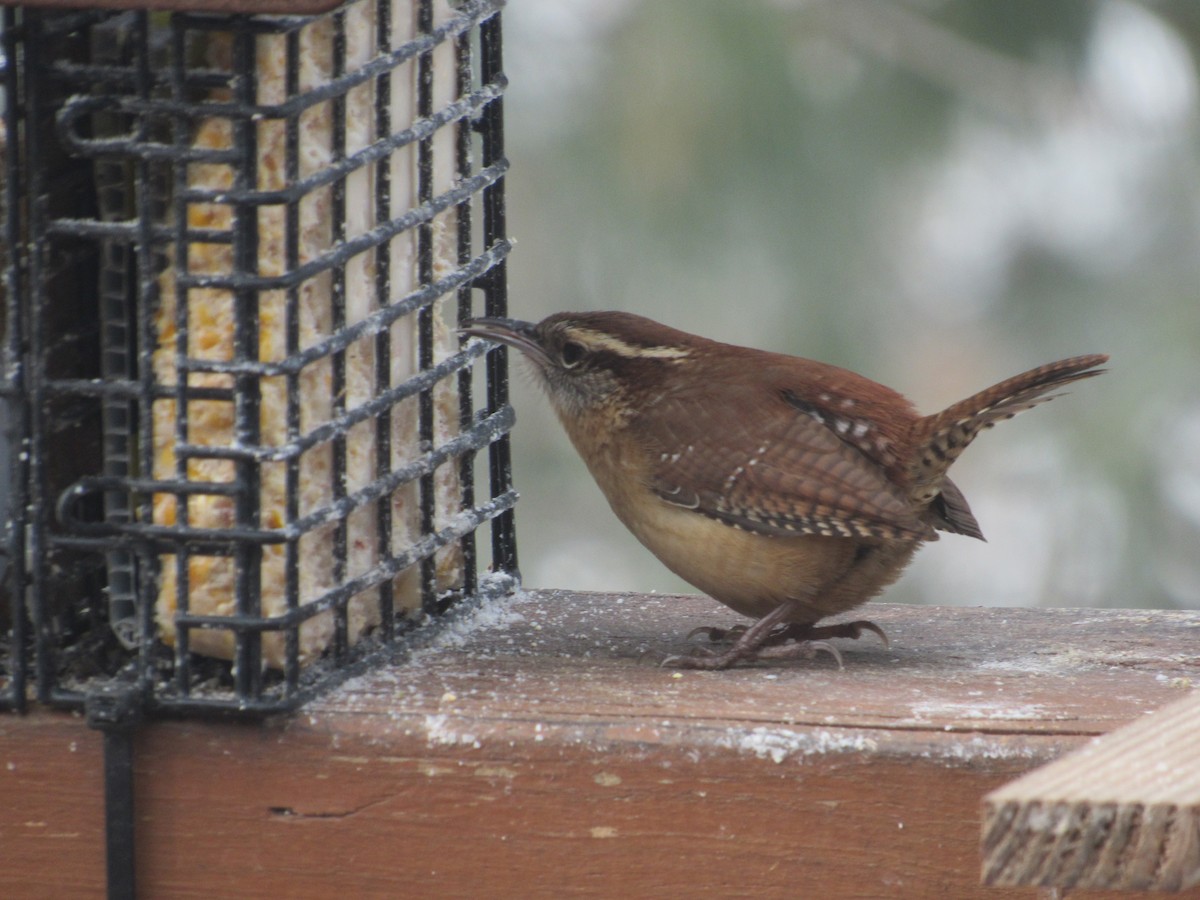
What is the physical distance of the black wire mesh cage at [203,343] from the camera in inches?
93.7

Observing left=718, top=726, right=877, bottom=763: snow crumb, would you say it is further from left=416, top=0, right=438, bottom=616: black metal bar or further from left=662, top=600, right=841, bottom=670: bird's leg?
left=416, top=0, right=438, bottom=616: black metal bar

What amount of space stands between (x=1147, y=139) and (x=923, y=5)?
844 mm

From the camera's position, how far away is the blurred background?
571 centimetres

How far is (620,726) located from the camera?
2439 mm

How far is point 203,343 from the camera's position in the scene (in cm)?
248

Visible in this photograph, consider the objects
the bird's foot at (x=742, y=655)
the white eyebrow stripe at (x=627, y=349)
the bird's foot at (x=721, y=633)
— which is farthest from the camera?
the white eyebrow stripe at (x=627, y=349)

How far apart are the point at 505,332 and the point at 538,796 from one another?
1.07 meters

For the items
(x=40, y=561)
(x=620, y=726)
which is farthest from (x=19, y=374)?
(x=620, y=726)

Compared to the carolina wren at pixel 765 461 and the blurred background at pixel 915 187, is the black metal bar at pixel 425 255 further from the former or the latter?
the blurred background at pixel 915 187

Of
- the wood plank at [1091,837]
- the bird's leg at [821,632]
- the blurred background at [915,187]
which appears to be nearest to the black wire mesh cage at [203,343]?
the bird's leg at [821,632]

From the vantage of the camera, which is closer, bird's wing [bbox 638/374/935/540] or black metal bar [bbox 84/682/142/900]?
black metal bar [bbox 84/682/142/900]

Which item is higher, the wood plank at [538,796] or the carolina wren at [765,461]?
the carolina wren at [765,461]

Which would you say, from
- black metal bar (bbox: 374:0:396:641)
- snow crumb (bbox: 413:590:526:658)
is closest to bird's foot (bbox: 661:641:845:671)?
snow crumb (bbox: 413:590:526:658)

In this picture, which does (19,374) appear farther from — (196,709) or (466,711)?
(466,711)
